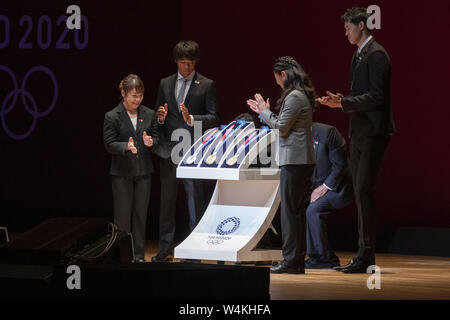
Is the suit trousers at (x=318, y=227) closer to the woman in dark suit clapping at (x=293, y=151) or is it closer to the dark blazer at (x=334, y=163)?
the dark blazer at (x=334, y=163)

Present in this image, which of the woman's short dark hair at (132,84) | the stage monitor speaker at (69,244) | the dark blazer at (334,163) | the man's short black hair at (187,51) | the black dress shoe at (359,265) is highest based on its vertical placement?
the man's short black hair at (187,51)

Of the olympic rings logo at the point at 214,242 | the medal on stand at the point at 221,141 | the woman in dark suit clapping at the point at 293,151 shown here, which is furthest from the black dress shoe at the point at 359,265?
the medal on stand at the point at 221,141

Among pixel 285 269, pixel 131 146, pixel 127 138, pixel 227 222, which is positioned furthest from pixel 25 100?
pixel 285 269

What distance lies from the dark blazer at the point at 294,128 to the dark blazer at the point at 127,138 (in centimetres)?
110

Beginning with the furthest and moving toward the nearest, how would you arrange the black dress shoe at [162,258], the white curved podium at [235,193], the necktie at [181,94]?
the necktie at [181,94] → the black dress shoe at [162,258] → the white curved podium at [235,193]

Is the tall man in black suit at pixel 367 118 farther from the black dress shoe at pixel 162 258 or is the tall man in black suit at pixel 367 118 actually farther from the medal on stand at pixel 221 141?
the black dress shoe at pixel 162 258

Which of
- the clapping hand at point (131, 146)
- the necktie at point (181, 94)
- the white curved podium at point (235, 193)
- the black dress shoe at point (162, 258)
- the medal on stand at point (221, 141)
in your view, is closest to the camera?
the white curved podium at point (235, 193)

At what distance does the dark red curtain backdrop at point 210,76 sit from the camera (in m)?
7.52

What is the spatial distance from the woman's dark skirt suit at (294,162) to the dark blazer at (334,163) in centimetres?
66

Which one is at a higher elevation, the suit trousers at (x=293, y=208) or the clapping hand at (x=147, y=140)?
the clapping hand at (x=147, y=140)

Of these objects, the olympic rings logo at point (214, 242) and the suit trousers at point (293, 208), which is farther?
the olympic rings logo at point (214, 242)

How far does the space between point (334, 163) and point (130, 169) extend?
1.48 meters

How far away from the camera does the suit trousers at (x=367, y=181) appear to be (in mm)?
5641
